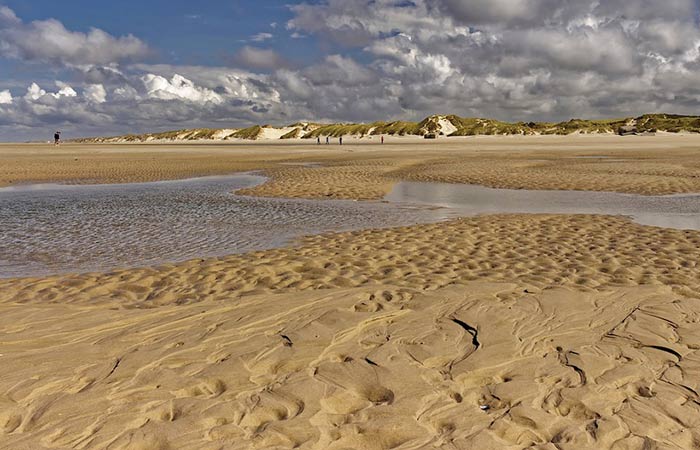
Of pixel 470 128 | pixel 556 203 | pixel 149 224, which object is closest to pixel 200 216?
pixel 149 224

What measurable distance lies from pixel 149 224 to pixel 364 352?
10857mm

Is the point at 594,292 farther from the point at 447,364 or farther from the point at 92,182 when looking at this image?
the point at 92,182

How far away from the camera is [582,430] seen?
4.27 metres

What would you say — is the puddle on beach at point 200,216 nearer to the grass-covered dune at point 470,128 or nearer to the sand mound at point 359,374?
the sand mound at point 359,374

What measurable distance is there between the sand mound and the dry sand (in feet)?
0.08

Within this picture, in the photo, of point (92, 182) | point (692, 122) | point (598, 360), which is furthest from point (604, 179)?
point (692, 122)

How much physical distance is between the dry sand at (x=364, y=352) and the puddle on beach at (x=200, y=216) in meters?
1.75

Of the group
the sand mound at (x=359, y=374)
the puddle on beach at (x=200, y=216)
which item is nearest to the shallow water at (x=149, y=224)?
the puddle on beach at (x=200, y=216)

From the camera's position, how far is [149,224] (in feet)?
48.8

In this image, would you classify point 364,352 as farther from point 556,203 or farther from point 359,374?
point 556,203

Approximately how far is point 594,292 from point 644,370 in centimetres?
275

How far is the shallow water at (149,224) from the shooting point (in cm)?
1102

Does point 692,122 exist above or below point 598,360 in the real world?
above

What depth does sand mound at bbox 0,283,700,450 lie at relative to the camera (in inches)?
167
